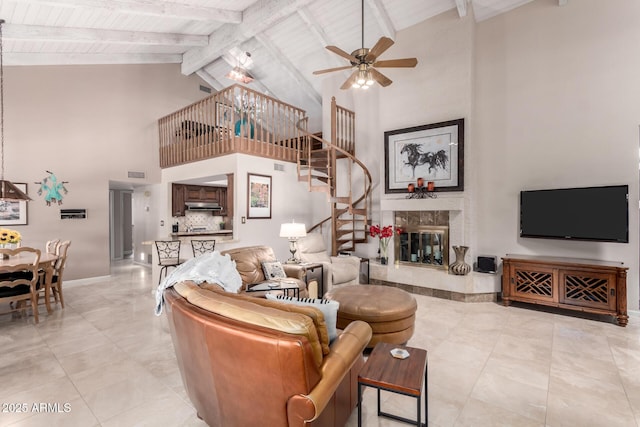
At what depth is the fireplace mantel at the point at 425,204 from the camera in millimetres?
4906

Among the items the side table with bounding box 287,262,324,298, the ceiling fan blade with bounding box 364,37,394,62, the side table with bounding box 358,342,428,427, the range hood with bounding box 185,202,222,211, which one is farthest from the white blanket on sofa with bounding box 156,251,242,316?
the range hood with bounding box 185,202,222,211

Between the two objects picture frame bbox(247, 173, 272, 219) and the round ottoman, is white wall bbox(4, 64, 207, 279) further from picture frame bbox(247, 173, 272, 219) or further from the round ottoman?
the round ottoman

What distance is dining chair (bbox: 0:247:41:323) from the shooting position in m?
3.76

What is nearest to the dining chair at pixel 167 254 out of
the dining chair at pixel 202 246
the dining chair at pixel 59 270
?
the dining chair at pixel 202 246

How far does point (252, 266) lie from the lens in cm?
395

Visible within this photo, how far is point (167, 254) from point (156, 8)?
3918mm

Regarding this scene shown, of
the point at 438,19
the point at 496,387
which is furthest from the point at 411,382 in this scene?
the point at 438,19

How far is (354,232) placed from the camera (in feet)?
21.4

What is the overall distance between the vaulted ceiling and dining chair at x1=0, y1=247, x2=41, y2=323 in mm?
3223

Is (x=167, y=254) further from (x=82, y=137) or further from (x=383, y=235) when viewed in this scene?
(x=383, y=235)

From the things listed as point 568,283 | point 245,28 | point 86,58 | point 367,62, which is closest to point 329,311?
point 367,62

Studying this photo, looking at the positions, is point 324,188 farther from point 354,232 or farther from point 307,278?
point 307,278

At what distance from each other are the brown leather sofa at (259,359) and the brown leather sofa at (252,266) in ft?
6.06

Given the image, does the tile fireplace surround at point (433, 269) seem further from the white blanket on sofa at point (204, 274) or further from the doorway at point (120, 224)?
the doorway at point (120, 224)
